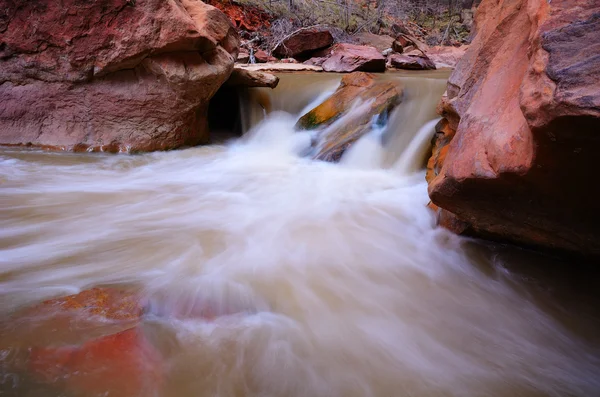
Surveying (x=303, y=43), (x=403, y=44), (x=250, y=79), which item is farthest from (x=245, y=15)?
(x=250, y=79)

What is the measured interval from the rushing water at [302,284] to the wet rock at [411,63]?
Answer: 301 inches

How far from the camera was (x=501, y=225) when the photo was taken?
2.24 m

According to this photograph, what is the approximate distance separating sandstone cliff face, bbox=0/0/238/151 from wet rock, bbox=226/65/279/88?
1027 mm

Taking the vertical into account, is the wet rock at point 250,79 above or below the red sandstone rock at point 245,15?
below

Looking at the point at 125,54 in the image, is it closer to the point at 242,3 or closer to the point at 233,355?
the point at 233,355

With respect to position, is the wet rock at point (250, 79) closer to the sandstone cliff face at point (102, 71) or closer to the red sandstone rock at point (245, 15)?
the sandstone cliff face at point (102, 71)

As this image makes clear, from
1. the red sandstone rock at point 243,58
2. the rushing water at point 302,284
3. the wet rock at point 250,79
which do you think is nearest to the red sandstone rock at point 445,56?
the red sandstone rock at point 243,58

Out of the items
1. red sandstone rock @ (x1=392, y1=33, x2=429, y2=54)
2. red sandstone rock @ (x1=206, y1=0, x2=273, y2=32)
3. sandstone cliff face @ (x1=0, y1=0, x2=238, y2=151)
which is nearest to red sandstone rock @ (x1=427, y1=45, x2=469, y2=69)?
red sandstone rock @ (x1=392, y1=33, x2=429, y2=54)

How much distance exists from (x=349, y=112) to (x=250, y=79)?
203 centimetres

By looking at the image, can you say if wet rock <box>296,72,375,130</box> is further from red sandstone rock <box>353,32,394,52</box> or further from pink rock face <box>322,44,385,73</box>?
red sandstone rock <box>353,32,394,52</box>

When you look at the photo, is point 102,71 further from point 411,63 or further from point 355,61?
point 411,63

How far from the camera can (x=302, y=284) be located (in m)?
2.04

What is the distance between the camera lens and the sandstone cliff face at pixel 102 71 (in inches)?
163

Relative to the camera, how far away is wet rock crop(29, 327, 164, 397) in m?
1.16
